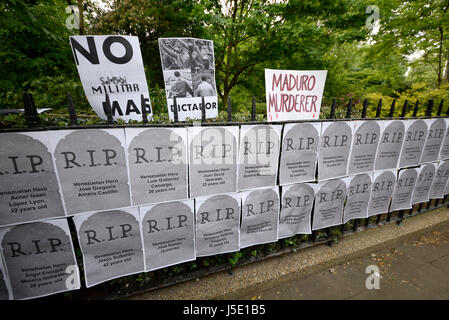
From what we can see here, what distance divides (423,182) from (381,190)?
1047mm

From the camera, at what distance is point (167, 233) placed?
2162 millimetres

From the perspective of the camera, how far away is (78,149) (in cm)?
169

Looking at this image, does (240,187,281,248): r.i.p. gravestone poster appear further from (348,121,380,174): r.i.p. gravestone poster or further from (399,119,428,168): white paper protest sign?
(399,119,428,168): white paper protest sign

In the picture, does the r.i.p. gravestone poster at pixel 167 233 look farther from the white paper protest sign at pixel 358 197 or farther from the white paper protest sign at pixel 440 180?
the white paper protest sign at pixel 440 180

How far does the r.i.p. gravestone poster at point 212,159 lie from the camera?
204 centimetres

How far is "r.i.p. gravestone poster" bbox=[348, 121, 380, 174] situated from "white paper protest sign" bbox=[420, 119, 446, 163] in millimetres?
1161

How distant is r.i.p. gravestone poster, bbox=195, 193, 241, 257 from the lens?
88.7 inches

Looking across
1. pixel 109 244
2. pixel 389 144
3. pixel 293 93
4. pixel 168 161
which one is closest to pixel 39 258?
pixel 109 244

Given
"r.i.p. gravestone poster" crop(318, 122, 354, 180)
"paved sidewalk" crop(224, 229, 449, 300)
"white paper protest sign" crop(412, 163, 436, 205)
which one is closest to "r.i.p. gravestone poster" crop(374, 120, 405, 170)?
"r.i.p. gravestone poster" crop(318, 122, 354, 180)

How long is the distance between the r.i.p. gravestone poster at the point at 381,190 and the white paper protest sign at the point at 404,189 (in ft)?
0.46
